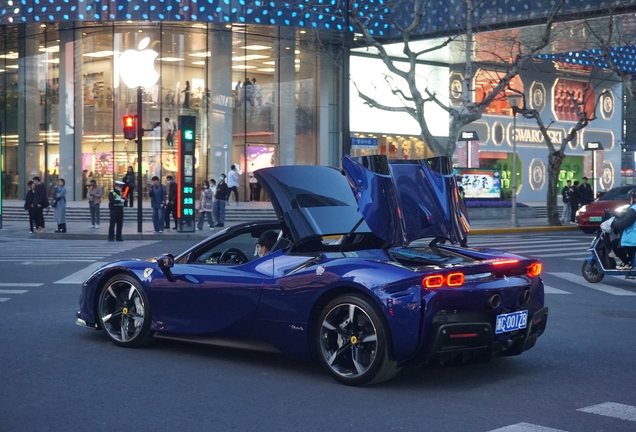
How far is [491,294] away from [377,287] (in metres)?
0.87

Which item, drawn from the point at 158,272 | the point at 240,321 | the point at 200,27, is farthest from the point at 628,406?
the point at 200,27

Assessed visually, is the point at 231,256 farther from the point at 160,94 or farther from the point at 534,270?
the point at 160,94

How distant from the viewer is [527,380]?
7.07m

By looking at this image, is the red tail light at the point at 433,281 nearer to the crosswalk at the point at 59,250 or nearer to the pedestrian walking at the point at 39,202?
the crosswalk at the point at 59,250

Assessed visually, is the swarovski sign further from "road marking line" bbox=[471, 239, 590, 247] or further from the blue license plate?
the blue license plate

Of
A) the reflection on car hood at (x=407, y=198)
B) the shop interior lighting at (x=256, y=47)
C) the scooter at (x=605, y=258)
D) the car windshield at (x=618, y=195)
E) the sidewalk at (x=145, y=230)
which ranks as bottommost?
the sidewalk at (x=145, y=230)

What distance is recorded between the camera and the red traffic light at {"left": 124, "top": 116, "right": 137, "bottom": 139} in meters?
26.4

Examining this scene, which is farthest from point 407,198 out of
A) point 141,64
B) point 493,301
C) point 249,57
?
point 249,57

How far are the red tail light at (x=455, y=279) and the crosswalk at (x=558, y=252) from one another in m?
6.81

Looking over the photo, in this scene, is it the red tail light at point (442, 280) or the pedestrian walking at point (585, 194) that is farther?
the pedestrian walking at point (585, 194)

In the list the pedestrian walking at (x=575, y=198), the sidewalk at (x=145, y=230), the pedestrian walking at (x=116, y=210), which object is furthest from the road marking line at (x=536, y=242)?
the pedestrian walking at (x=575, y=198)

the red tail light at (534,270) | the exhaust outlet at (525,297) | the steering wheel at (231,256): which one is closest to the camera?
the exhaust outlet at (525,297)

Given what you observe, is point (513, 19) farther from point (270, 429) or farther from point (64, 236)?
point (270, 429)

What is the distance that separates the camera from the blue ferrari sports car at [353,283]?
6566 millimetres
